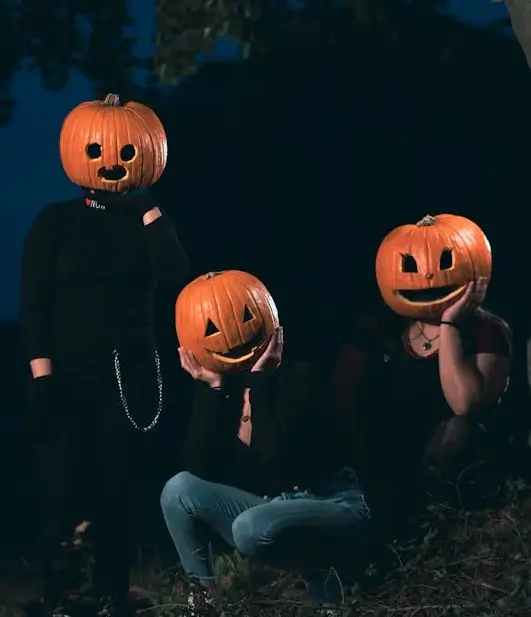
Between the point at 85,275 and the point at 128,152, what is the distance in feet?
1.75

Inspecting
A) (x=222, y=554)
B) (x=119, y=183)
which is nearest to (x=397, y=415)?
(x=222, y=554)

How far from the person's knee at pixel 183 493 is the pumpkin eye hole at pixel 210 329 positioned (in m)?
0.56

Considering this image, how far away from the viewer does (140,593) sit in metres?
7.81

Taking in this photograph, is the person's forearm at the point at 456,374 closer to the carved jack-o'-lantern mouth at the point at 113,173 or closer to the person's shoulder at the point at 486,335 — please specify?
the person's shoulder at the point at 486,335

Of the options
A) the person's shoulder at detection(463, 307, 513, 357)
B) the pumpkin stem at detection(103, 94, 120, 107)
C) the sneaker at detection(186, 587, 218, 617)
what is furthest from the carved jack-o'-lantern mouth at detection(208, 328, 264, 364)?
the pumpkin stem at detection(103, 94, 120, 107)

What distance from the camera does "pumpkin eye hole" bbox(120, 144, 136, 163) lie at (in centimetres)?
741

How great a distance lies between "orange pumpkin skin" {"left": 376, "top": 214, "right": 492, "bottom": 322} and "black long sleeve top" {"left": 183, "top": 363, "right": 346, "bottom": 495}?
1.75 ft

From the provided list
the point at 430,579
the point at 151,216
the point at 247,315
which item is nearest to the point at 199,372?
the point at 247,315

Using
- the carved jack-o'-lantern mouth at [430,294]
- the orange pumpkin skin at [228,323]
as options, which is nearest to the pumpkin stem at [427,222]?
the carved jack-o'-lantern mouth at [430,294]

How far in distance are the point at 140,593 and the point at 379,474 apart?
47.9 inches

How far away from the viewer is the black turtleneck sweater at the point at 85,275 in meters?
7.37

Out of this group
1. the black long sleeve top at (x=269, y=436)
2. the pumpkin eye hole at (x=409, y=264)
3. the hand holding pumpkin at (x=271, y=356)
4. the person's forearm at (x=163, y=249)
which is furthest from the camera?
the person's forearm at (x=163, y=249)

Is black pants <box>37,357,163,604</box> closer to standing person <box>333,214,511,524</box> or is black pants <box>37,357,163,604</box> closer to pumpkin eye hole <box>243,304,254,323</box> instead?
pumpkin eye hole <box>243,304,254,323</box>

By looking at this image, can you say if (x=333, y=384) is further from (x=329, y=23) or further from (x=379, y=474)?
(x=329, y=23)
